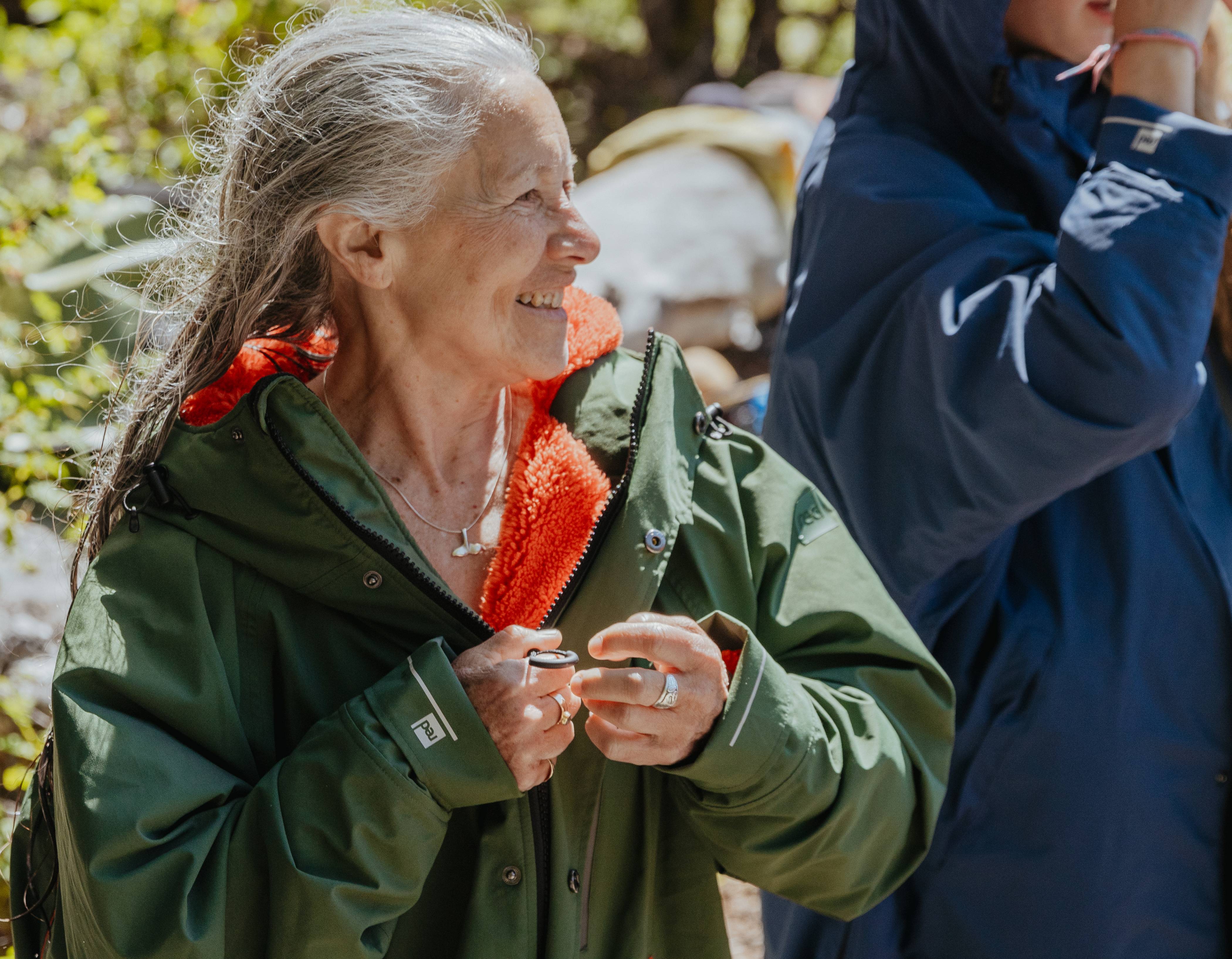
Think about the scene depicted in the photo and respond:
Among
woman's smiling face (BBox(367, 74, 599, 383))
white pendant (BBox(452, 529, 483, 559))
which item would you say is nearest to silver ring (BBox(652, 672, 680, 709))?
white pendant (BBox(452, 529, 483, 559))

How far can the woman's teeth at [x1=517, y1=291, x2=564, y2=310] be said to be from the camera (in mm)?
1697

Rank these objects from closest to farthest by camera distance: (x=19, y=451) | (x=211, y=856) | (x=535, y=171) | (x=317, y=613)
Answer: (x=211, y=856) < (x=317, y=613) < (x=535, y=171) < (x=19, y=451)

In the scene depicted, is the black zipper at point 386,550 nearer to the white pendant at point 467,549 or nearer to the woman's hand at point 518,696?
the woman's hand at point 518,696

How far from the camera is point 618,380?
1814mm

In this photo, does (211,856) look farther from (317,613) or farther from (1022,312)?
(1022,312)

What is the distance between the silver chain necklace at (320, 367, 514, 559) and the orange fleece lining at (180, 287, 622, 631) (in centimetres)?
3

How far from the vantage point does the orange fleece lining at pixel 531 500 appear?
1624mm

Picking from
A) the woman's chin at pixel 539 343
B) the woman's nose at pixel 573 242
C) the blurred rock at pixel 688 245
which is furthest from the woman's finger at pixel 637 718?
the blurred rock at pixel 688 245

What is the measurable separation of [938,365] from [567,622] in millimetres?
727

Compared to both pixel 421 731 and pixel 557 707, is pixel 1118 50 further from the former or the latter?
pixel 421 731

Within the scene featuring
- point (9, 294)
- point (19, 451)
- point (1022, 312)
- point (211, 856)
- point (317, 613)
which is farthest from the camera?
point (9, 294)

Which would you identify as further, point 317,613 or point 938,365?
point 938,365

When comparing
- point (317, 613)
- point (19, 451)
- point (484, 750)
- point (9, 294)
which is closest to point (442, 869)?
point (484, 750)

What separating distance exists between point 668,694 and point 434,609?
1.05 feet
